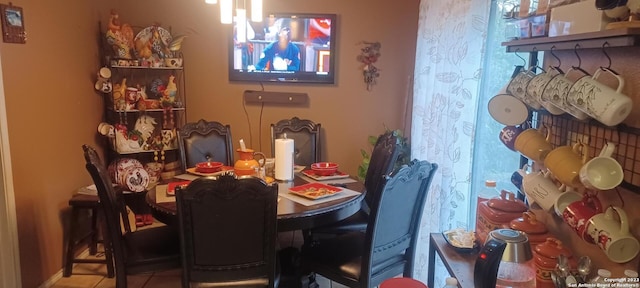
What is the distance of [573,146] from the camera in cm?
131

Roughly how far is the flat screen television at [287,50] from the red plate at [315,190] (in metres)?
1.56

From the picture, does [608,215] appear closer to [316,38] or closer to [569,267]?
[569,267]

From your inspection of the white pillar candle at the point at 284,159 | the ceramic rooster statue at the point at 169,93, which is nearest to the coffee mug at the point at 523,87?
the white pillar candle at the point at 284,159

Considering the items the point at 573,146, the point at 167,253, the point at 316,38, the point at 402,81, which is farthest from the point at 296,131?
the point at 573,146

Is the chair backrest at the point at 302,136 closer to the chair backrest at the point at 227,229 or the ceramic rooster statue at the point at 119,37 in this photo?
the ceramic rooster statue at the point at 119,37

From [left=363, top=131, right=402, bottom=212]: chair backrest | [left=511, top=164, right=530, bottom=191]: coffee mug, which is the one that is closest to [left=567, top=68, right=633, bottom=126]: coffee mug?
[left=511, top=164, right=530, bottom=191]: coffee mug

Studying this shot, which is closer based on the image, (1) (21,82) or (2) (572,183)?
(2) (572,183)

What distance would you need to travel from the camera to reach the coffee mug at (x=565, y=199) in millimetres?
1284

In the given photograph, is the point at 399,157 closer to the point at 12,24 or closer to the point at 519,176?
the point at 519,176

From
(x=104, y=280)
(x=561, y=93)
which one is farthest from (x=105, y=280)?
(x=561, y=93)

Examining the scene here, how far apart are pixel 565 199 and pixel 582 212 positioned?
12cm

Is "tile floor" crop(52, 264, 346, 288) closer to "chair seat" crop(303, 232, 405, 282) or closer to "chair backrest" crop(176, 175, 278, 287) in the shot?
"chair seat" crop(303, 232, 405, 282)

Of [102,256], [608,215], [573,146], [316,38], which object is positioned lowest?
[102,256]

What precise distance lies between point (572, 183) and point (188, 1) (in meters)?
3.47
